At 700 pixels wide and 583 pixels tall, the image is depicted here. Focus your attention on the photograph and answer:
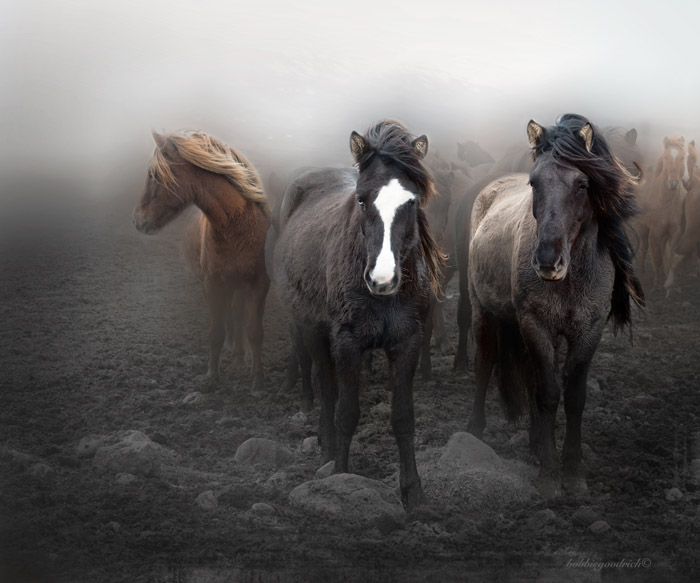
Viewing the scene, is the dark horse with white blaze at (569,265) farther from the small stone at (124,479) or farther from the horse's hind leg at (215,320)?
the horse's hind leg at (215,320)

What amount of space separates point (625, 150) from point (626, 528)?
3.32 metres

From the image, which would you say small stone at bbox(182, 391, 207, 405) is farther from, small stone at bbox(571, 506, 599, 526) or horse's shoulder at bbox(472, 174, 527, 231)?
small stone at bbox(571, 506, 599, 526)

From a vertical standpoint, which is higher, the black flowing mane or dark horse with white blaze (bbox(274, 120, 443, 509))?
the black flowing mane

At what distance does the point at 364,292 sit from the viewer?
4453mm

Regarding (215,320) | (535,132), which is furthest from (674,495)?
(215,320)

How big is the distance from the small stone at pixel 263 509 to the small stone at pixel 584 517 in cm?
165

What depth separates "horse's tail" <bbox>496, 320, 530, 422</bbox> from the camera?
564 centimetres

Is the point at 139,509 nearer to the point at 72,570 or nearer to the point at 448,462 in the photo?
the point at 72,570

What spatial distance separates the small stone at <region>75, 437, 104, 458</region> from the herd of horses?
1477 millimetres

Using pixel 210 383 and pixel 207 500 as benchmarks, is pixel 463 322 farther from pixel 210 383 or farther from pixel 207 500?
pixel 207 500

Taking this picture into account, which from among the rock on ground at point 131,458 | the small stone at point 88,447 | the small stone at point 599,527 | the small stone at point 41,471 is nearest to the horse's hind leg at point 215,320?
the small stone at point 88,447

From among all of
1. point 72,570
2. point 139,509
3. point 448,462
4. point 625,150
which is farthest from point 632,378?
point 72,570

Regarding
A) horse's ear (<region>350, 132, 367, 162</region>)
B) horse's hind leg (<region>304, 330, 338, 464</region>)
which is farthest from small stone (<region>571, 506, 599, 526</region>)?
horse's ear (<region>350, 132, 367, 162</region>)

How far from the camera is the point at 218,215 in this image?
6688 millimetres
